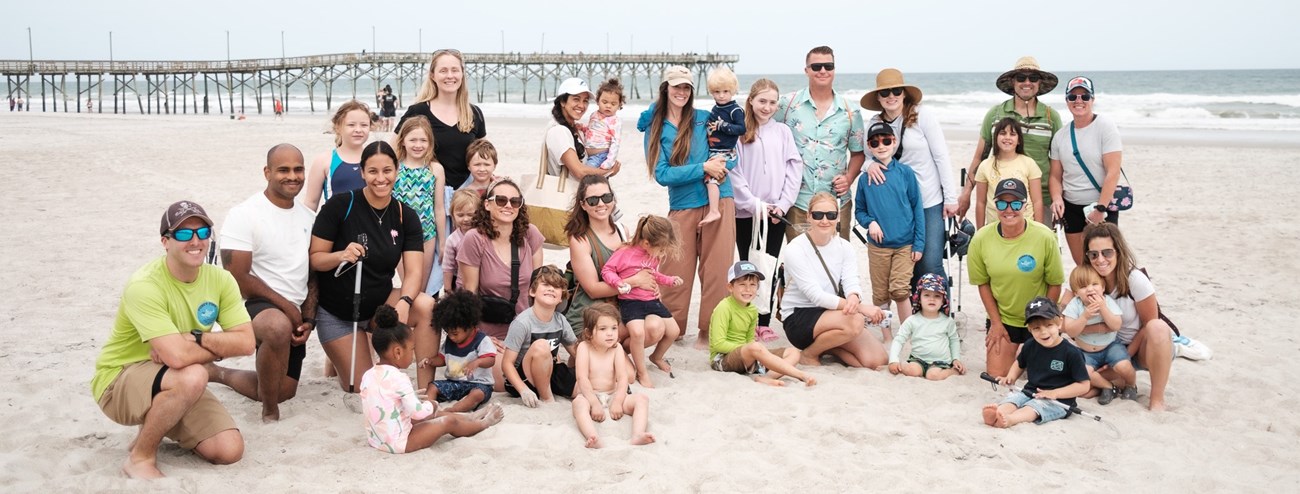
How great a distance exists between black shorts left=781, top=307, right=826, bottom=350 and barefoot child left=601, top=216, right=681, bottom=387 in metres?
0.75

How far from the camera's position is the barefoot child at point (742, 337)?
5410 mm

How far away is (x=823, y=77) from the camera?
621 cm

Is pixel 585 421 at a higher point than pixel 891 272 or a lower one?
lower

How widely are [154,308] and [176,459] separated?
2.38ft

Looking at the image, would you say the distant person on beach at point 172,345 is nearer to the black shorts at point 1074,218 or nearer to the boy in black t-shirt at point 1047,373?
the boy in black t-shirt at point 1047,373

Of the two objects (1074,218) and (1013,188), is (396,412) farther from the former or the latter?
(1074,218)

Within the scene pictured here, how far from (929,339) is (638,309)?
1.68 m

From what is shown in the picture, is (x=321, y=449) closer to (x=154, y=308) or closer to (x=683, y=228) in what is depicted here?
(x=154, y=308)

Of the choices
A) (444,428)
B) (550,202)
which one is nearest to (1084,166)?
(550,202)

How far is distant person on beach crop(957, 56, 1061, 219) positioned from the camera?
6406 millimetres

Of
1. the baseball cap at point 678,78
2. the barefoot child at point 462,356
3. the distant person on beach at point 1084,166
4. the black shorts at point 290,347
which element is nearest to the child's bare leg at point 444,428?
the barefoot child at point 462,356

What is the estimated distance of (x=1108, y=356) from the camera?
509 centimetres

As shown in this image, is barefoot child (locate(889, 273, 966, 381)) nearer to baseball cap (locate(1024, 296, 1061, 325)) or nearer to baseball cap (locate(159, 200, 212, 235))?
baseball cap (locate(1024, 296, 1061, 325))

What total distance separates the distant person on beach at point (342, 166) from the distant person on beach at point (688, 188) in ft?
5.74
